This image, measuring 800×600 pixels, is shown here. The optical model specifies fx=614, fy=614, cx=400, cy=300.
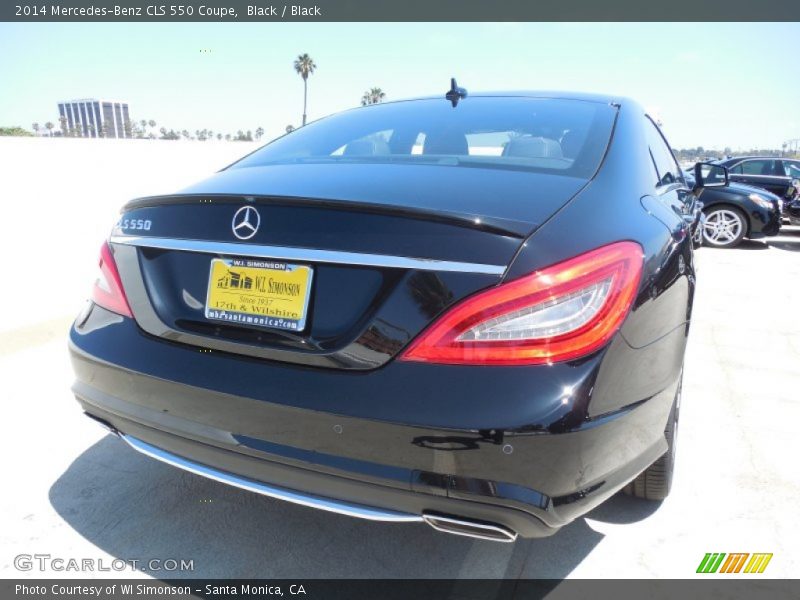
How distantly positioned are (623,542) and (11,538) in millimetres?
2148

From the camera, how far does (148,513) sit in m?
2.31

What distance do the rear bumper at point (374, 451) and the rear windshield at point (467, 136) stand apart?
87 centimetres

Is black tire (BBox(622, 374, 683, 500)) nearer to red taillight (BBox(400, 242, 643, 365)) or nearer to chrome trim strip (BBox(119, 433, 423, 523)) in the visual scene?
red taillight (BBox(400, 242, 643, 365))

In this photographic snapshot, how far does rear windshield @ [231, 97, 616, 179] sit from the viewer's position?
2113mm

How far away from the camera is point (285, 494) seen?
1668mm

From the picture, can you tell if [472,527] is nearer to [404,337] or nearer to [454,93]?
[404,337]

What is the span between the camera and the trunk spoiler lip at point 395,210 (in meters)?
1.48

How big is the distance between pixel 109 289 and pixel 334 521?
1.15m

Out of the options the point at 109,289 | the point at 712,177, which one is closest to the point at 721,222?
the point at 712,177

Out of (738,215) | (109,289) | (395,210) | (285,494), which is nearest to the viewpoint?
(395,210)

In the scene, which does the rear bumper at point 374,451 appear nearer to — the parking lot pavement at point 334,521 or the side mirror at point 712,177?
the parking lot pavement at point 334,521

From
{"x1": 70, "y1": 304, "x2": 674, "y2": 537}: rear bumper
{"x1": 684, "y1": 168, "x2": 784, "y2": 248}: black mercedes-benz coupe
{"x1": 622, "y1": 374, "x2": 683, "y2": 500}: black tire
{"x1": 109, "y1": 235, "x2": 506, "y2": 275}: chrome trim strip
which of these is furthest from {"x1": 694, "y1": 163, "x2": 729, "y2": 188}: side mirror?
{"x1": 684, "y1": 168, "x2": 784, "y2": 248}: black mercedes-benz coupe

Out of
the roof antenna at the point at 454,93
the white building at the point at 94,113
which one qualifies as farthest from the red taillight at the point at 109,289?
the white building at the point at 94,113

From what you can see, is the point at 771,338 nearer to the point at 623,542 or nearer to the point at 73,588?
the point at 623,542
